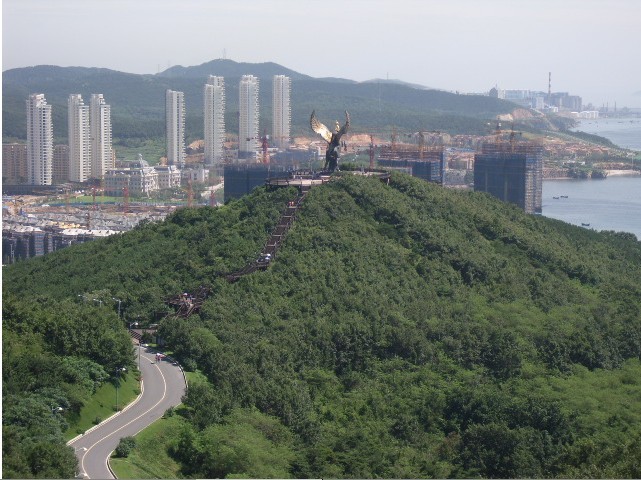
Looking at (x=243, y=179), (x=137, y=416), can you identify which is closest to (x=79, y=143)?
(x=243, y=179)

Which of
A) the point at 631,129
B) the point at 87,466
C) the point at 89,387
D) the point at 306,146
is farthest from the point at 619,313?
the point at 631,129

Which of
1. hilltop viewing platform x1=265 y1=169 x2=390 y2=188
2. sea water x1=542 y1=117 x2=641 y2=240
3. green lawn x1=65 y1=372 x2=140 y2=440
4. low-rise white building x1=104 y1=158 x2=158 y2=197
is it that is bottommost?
sea water x1=542 y1=117 x2=641 y2=240

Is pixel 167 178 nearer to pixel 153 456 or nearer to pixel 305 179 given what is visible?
pixel 305 179

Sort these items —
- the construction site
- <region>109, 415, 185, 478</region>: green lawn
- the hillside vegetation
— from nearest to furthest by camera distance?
<region>109, 415, 185, 478</region>: green lawn < the construction site < the hillside vegetation

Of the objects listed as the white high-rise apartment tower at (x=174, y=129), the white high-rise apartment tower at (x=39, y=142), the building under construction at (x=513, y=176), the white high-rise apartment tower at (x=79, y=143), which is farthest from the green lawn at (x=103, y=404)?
the white high-rise apartment tower at (x=174, y=129)

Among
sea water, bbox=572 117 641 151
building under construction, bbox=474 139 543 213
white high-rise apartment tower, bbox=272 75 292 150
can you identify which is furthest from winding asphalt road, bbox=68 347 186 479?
sea water, bbox=572 117 641 151

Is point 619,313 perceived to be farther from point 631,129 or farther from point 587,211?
point 631,129

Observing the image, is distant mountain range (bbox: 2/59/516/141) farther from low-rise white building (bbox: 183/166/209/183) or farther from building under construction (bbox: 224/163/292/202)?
building under construction (bbox: 224/163/292/202)
